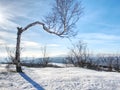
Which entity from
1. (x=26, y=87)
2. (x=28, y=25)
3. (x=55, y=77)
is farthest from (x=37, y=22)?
(x=26, y=87)

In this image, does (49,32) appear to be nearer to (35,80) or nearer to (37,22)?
(37,22)

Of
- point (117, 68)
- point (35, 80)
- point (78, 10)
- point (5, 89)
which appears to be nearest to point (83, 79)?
point (35, 80)

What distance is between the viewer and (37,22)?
1230 cm

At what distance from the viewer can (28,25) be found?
12195 millimetres

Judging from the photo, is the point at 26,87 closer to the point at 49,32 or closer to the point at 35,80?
the point at 35,80

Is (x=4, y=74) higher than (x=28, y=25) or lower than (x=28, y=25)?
lower

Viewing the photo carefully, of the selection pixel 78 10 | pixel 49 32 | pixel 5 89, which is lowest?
pixel 5 89

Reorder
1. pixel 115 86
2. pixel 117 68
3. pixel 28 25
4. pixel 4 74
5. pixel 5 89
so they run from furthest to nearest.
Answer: pixel 117 68 → pixel 28 25 → pixel 4 74 → pixel 115 86 → pixel 5 89

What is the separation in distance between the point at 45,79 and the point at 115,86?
2613 mm

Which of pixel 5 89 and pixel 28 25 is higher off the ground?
pixel 28 25

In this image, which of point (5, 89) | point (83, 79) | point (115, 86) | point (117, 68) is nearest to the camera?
point (5, 89)

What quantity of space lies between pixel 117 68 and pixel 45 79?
1070 cm

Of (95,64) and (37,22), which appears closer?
(37,22)

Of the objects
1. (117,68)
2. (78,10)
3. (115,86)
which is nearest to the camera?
(115,86)
